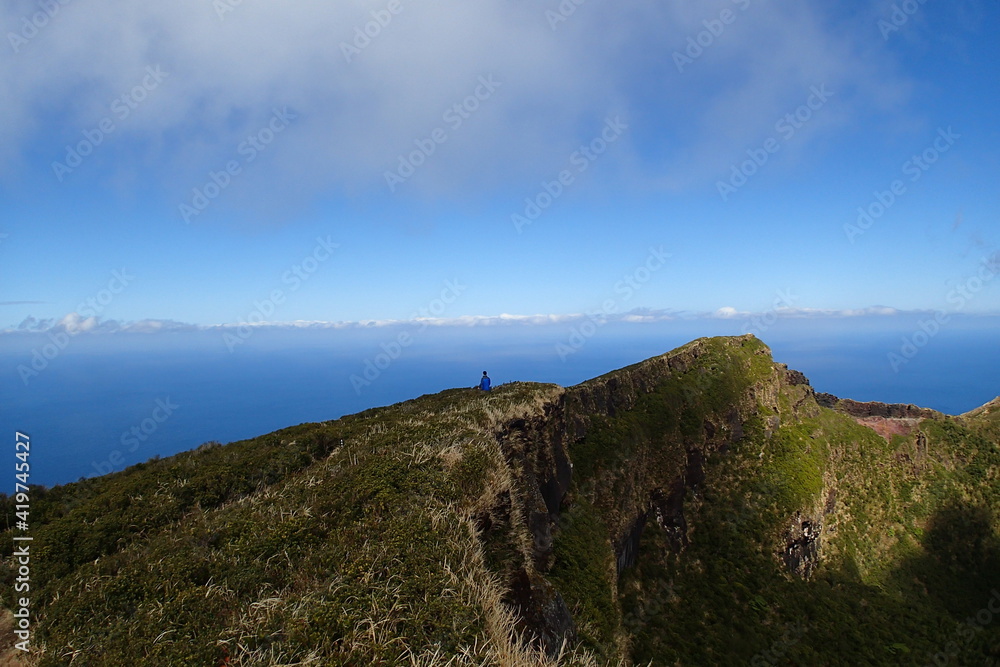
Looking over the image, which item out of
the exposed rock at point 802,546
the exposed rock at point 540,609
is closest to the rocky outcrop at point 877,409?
the exposed rock at point 802,546

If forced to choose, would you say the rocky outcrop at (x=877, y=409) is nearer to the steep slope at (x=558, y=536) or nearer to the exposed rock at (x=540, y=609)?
the steep slope at (x=558, y=536)

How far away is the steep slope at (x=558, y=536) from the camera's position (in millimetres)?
6684

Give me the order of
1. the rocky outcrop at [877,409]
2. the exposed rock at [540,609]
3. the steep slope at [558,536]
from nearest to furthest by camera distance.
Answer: the steep slope at [558,536] < the exposed rock at [540,609] < the rocky outcrop at [877,409]

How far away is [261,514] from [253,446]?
31.7 feet

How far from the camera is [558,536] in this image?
27797mm

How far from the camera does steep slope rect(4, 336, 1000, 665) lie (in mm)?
6684

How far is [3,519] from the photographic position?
11758mm

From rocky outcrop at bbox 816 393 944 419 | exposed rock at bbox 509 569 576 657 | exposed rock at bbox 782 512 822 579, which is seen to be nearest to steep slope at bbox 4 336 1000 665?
exposed rock at bbox 509 569 576 657

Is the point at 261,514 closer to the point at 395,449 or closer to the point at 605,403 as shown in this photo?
the point at 395,449

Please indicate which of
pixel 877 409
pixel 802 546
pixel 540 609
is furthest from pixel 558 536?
pixel 877 409

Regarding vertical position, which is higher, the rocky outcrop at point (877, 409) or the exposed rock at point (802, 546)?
the rocky outcrop at point (877, 409)

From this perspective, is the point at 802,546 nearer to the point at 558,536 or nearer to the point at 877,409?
the point at 558,536

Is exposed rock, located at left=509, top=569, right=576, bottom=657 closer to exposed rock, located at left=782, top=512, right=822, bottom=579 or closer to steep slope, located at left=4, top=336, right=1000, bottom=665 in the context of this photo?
steep slope, located at left=4, top=336, right=1000, bottom=665

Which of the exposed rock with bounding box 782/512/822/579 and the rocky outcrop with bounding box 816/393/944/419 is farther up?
the rocky outcrop with bounding box 816/393/944/419
